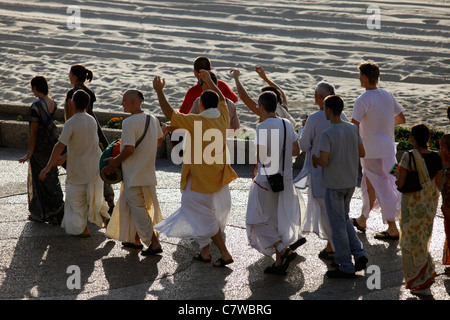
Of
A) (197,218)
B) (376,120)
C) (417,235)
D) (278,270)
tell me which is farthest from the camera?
(376,120)

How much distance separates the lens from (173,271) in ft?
22.9

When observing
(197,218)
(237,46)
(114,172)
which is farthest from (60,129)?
(237,46)

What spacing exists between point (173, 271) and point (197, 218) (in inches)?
22.1

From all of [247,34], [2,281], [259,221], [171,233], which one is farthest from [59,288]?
[247,34]

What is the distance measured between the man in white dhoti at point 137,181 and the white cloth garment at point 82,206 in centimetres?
50

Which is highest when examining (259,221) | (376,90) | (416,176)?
(376,90)

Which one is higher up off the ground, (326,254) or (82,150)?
(82,150)

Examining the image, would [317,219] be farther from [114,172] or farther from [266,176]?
[114,172]

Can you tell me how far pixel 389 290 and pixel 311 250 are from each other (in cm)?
131

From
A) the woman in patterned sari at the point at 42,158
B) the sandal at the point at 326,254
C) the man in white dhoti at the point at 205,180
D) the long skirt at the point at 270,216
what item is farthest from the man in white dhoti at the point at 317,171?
the woman in patterned sari at the point at 42,158

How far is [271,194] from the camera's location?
700cm

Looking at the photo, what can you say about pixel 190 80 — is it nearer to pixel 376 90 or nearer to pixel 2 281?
pixel 376 90

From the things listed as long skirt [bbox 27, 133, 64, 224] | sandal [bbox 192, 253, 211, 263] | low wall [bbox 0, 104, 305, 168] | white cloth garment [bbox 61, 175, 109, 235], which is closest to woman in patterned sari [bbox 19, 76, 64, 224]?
long skirt [bbox 27, 133, 64, 224]

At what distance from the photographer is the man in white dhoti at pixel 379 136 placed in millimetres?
7852
